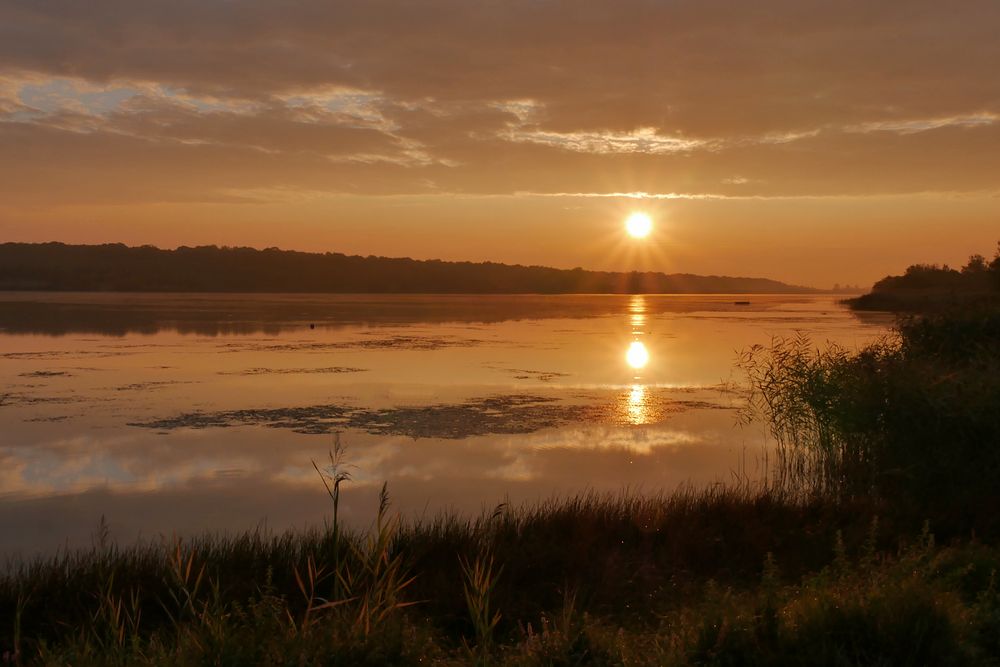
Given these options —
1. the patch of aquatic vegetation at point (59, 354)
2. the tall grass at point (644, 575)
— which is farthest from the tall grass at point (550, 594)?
the patch of aquatic vegetation at point (59, 354)

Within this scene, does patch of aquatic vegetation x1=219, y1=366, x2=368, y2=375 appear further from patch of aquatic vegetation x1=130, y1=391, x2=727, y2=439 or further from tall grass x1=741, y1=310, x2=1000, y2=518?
tall grass x1=741, y1=310, x2=1000, y2=518

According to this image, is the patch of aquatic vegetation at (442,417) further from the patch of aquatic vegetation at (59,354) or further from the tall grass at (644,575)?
the patch of aquatic vegetation at (59,354)

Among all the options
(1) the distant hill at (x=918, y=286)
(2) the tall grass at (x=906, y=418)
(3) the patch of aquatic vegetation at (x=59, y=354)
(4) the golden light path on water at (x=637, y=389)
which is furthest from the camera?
(1) the distant hill at (x=918, y=286)

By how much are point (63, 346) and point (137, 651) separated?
34156 mm

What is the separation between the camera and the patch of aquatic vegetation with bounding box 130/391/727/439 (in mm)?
18859

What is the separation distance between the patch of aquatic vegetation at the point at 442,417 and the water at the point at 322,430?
0.22 feet

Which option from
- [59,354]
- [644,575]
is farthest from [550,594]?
[59,354]

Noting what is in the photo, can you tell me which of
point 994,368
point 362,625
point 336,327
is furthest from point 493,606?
point 336,327

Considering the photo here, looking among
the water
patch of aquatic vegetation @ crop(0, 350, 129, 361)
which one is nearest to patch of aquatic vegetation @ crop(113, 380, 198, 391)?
the water

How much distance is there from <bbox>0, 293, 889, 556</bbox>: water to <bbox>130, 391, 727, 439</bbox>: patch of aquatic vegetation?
0.07 meters

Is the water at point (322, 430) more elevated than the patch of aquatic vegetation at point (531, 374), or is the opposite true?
the patch of aquatic vegetation at point (531, 374)

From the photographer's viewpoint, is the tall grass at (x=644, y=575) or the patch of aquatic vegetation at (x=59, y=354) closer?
the tall grass at (x=644, y=575)

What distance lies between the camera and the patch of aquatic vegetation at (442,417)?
18.9 metres

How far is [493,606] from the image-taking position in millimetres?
8891
